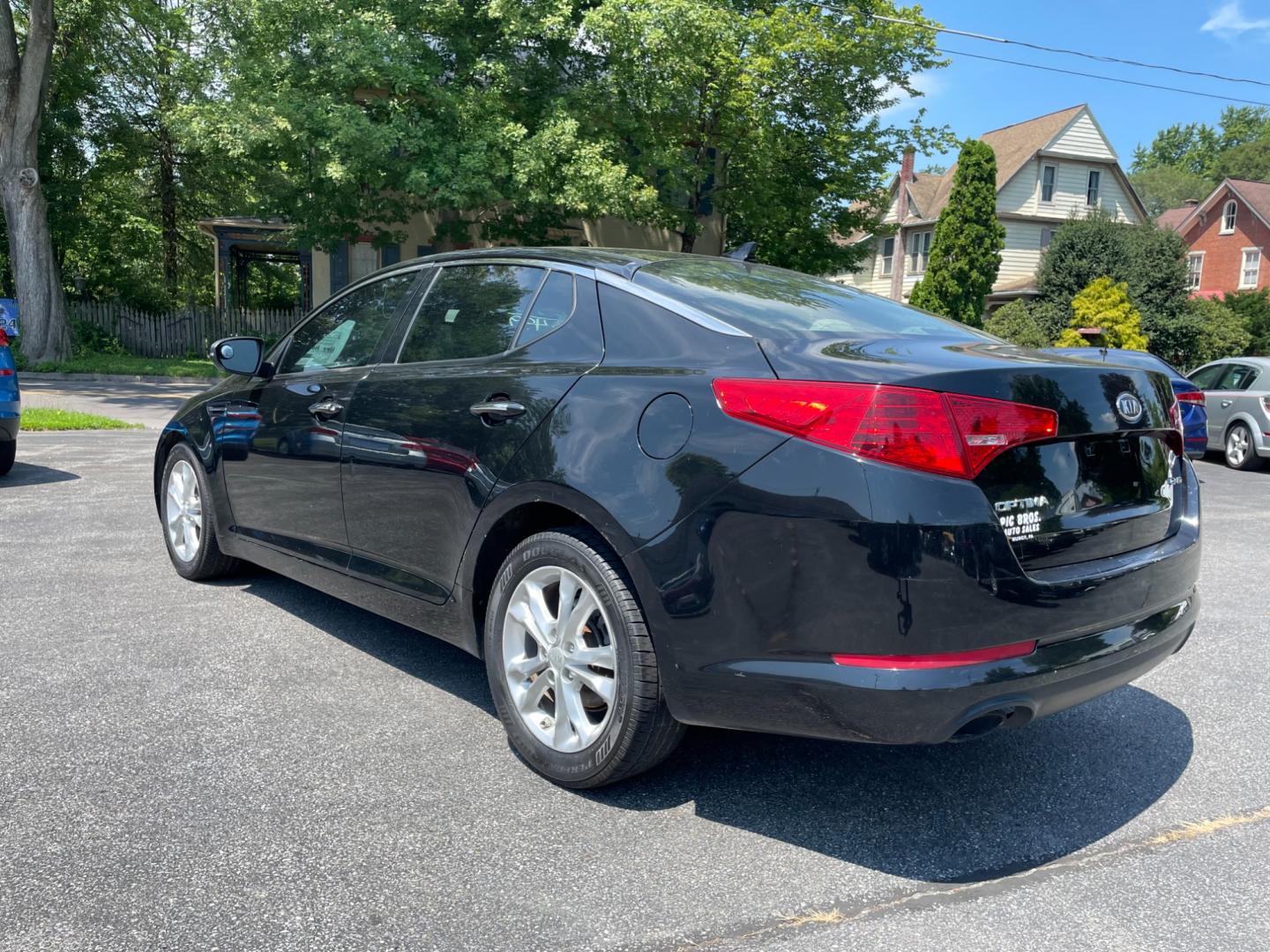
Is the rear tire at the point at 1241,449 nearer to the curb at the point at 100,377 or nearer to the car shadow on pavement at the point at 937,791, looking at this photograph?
the car shadow on pavement at the point at 937,791

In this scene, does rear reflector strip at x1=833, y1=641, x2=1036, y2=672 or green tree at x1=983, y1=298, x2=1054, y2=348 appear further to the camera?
green tree at x1=983, y1=298, x2=1054, y2=348

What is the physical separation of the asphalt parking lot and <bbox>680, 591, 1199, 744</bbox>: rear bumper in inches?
16.5

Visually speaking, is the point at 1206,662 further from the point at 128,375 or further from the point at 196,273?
the point at 196,273

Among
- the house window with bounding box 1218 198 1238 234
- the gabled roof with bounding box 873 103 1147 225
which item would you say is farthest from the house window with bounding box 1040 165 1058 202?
the house window with bounding box 1218 198 1238 234

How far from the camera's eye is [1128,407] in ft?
9.40

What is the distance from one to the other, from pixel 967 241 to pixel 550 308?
28149mm

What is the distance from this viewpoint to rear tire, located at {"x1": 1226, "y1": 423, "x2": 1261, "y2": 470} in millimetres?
13320

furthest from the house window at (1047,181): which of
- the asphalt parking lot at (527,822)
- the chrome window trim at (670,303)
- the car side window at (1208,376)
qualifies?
the chrome window trim at (670,303)

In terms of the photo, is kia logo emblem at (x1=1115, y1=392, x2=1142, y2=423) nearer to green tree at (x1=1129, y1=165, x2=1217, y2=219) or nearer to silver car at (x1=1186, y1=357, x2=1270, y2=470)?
silver car at (x1=1186, y1=357, x2=1270, y2=470)

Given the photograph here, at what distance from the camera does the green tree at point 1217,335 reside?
28328 millimetres

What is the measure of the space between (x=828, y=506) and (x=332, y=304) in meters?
2.92

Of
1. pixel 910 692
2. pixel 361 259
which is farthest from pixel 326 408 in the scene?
pixel 361 259

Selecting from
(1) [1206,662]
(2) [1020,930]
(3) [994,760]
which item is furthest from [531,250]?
(1) [1206,662]

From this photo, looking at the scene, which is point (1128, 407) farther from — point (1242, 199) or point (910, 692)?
point (1242, 199)
